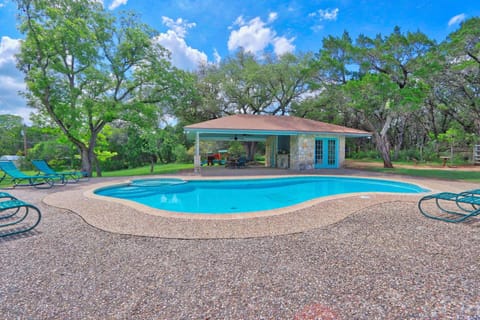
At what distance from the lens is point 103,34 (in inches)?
563

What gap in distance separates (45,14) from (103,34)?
280 centimetres

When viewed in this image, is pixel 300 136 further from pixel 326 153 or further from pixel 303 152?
pixel 326 153

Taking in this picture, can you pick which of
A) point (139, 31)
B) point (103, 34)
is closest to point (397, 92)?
point (139, 31)

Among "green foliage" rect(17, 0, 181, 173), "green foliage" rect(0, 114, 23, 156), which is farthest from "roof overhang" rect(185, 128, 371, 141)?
"green foliage" rect(0, 114, 23, 156)

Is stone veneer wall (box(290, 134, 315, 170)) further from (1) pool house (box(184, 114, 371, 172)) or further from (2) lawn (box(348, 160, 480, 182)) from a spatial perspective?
(2) lawn (box(348, 160, 480, 182))

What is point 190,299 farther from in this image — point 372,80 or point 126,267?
point 372,80

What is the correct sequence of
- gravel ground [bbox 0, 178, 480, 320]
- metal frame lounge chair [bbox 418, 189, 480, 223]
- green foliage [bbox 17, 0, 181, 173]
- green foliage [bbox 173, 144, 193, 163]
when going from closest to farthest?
gravel ground [bbox 0, 178, 480, 320] → metal frame lounge chair [bbox 418, 189, 480, 223] → green foliage [bbox 17, 0, 181, 173] → green foliage [bbox 173, 144, 193, 163]

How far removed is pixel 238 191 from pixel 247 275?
695 centimetres

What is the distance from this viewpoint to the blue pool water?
7.55 meters

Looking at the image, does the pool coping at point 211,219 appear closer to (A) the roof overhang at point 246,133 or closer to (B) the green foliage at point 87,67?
(A) the roof overhang at point 246,133

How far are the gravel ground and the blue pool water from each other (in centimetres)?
342

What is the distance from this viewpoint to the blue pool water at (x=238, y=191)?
24.8 ft

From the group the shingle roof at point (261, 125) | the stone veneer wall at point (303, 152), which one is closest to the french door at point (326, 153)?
the stone veneer wall at point (303, 152)

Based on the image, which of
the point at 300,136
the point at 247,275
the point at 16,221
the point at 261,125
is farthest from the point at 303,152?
the point at 16,221
